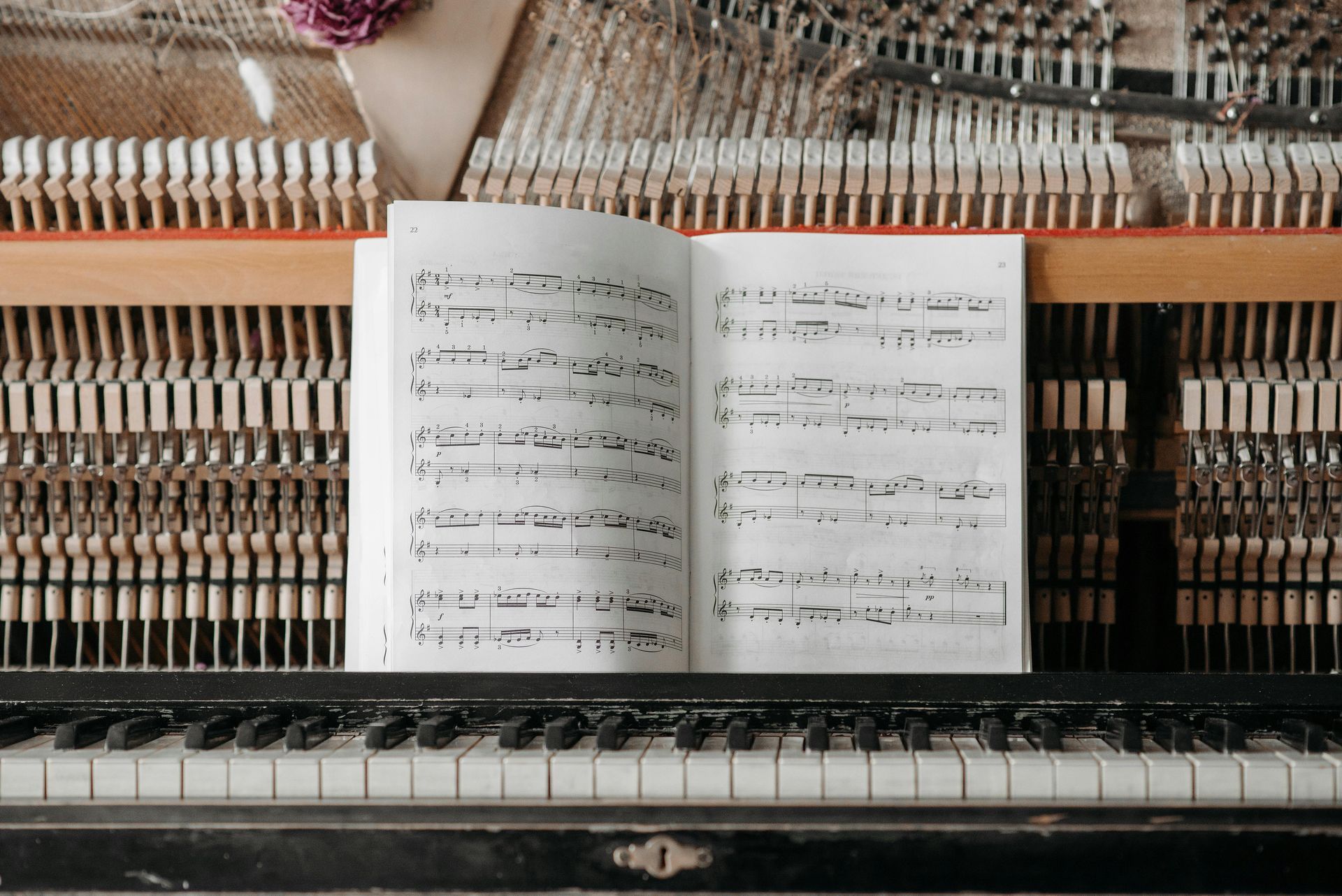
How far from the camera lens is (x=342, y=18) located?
203cm

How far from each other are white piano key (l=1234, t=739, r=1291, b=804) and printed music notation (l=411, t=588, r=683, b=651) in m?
0.84

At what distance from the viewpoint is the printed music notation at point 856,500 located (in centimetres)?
169

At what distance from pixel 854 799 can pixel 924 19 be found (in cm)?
160

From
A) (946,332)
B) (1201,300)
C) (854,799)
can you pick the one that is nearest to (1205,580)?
(1201,300)

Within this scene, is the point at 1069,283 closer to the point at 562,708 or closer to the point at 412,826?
the point at 562,708

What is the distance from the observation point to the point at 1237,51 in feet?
→ 6.88

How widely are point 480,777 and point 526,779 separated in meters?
0.06

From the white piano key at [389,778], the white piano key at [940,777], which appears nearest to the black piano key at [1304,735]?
the white piano key at [940,777]

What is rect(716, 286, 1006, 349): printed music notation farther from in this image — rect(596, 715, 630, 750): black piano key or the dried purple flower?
the dried purple flower

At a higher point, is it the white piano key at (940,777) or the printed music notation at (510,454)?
the printed music notation at (510,454)

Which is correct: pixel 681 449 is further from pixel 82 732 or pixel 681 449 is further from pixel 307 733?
pixel 82 732

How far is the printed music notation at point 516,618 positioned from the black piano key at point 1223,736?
81 cm

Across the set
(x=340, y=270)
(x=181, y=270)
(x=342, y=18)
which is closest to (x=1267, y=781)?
(x=340, y=270)

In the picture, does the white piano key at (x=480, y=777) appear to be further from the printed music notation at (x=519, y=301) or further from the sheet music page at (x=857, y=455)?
the printed music notation at (x=519, y=301)
